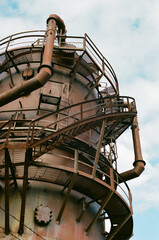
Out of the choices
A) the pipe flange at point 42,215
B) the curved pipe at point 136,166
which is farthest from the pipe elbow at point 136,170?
the pipe flange at point 42,215

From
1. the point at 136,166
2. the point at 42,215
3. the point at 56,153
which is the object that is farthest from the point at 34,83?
the point at 136,166

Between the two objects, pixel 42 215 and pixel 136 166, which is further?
pixel 136 166

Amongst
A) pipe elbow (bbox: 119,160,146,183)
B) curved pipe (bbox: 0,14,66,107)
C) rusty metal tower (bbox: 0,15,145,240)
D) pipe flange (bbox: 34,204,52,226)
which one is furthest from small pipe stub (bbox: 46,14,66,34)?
pipe flange (bbox: 34,204,52,226)

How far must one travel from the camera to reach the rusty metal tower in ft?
34.5

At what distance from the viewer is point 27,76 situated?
1593 cm

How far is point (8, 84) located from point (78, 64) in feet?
13.7

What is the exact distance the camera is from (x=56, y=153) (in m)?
12.6

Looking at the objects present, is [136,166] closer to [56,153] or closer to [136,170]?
[136,170]

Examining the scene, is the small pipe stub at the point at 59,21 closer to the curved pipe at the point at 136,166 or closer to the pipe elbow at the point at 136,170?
the curved pipe at the point at 136,166

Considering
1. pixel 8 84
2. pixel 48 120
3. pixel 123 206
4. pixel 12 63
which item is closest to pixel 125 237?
pixel 123 206

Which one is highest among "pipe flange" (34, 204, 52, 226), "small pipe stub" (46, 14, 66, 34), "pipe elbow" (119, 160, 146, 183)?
"small pipe stub" (46, 14, 66, 34)

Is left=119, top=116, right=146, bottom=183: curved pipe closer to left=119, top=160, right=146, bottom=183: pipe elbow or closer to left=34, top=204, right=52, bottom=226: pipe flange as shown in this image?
left=119, top=160, right=146, bottom=183: pipe elbow

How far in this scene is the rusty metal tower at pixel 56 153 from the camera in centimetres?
1052

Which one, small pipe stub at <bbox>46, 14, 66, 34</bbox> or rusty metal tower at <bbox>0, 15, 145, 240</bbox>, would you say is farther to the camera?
small pipe stub at <bbox>46, 14, 66, 34</bbox>
